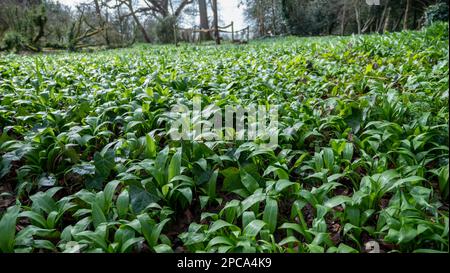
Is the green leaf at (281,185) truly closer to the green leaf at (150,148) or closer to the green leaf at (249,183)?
the green leaf at (249,183)

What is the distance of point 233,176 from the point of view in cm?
211

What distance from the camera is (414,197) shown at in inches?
66.9

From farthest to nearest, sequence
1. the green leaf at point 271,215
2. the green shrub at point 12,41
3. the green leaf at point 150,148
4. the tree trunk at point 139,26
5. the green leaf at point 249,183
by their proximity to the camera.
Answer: the tree trunk at point 139,26, the green shrub at point 12,41, the green leaf at point 150,148, the green leaf at point 249,183, the green leaf at point 271,215

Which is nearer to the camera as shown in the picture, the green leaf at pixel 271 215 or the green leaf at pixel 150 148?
the green leaf at pixel 271 215

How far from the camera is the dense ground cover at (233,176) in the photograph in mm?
1638

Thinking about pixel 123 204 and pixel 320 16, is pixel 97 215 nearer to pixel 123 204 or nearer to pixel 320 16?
pixel 123 204

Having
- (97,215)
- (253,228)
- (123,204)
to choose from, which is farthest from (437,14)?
(97,215)

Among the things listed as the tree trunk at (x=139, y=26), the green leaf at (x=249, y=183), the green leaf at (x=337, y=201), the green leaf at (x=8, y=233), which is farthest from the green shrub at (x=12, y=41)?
the green leaf at (x=337, y=201)

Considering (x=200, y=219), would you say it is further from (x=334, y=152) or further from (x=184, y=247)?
(x=334, y=152)

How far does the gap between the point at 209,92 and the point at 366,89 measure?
1748 millimetres

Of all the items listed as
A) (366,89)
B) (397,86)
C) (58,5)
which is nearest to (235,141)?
(366,89)

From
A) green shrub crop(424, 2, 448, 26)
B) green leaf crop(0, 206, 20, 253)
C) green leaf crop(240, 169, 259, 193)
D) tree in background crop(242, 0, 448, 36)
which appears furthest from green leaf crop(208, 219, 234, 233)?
tree in background crop(242, 0, 448, 36)

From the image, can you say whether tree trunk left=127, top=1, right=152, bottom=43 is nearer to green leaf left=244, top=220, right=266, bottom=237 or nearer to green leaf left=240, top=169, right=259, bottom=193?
green leaf left=240, top=169, right=259, bottom=193

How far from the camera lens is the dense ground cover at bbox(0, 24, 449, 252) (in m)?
1.64
